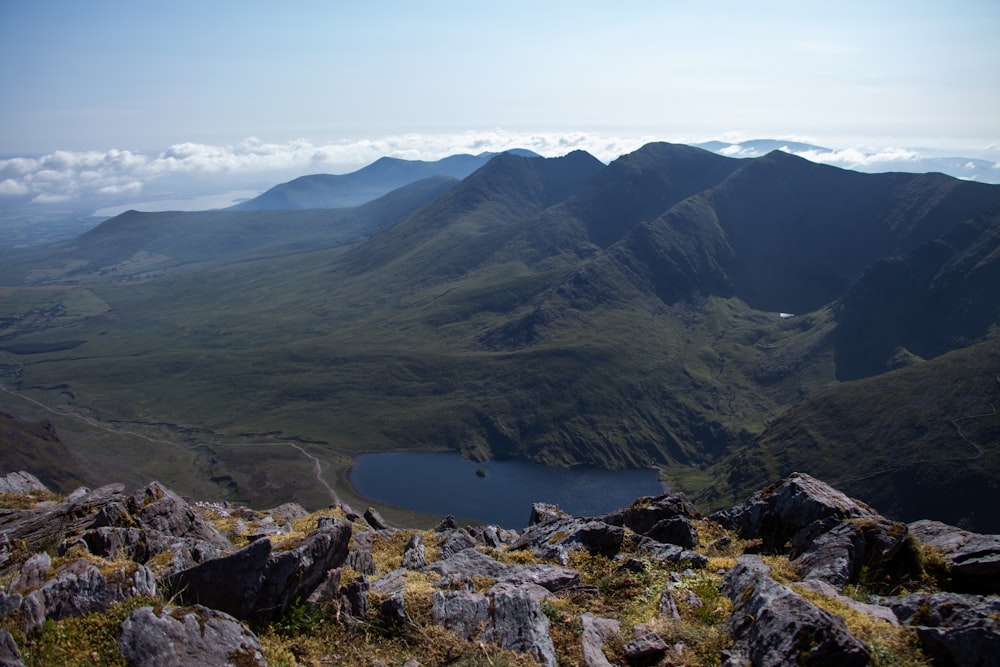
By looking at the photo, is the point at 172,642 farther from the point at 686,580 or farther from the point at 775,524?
the point at 775,524

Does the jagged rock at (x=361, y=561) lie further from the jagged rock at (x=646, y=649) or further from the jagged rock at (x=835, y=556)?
the jagged rock at (x=835, y=556)

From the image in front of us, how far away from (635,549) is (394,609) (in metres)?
11.5

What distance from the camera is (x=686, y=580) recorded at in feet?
64.3

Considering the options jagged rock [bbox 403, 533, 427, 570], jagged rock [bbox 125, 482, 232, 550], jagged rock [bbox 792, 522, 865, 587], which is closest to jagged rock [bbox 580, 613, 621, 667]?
jagged rock [bbox 792, 522, 865, 587]

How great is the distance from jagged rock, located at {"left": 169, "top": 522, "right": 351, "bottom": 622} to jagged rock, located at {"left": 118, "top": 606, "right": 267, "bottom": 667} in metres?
1.54

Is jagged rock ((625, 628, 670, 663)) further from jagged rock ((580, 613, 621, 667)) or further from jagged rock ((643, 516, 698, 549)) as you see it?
jagged rock ((643, 516, 698, 549))

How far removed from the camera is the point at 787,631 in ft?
45.3

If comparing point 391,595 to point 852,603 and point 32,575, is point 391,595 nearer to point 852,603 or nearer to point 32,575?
point 32,575

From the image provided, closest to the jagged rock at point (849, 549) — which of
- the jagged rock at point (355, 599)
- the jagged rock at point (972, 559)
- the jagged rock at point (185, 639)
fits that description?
the jagged rock at point (972, 559)

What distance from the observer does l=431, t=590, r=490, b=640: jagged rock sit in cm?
1608

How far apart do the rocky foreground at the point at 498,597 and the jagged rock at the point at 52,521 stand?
4.1 inches

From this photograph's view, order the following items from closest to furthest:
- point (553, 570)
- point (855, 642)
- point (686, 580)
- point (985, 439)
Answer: point (855, 642) → point (686, 580) → point (553, 570) → point (985, 439)

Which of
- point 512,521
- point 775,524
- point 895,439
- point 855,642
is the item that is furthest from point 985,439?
point 855,642

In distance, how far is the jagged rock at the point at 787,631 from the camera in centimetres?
1305
